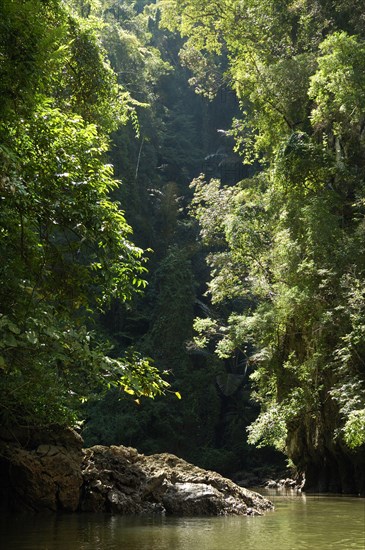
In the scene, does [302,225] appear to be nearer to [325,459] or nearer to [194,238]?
[325,459]

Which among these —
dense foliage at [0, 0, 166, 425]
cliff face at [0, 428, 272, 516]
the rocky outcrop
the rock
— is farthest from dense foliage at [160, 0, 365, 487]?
dense foliage at [0, 0, 166, 425]

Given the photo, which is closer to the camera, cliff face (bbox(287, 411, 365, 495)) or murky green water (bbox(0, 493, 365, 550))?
murky green water (bbox(0, 493, 365, 550))

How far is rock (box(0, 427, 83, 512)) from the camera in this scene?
9.98 m

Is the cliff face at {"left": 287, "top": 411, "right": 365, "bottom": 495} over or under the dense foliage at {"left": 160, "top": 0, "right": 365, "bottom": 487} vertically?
under

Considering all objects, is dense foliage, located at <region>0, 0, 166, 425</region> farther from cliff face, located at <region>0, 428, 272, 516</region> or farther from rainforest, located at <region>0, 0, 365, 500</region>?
cliff face, located at <region>0, 428, 272, 516</region>

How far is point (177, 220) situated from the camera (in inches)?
1396

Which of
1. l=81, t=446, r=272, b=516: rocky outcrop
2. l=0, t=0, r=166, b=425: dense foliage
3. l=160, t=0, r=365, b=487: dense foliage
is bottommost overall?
l=81, t=446, r=272, b=516: rocky outcrop

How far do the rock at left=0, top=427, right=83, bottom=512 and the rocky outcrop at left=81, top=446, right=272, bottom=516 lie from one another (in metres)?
0.43

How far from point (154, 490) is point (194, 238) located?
25.3m

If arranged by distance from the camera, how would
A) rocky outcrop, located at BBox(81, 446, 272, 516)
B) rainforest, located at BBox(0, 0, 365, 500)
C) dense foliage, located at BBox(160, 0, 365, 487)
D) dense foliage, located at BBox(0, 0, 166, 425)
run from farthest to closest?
dense foliage, located at BBox(160, 0, 365, 487) < rocky outcrop, located at BBox(81, 446, 272, 516) < rainforest, located at BBox(0, 0, 365, 500) < dense foliage, located at BBox(0, 0, 166, 425)

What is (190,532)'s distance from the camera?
7.73 m

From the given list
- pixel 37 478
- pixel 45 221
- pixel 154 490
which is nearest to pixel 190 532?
pixel 154 490

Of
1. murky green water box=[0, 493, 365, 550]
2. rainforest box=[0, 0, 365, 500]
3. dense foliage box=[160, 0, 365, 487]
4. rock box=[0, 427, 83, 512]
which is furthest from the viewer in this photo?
dense foliage box=[160, 0, 365, 487]

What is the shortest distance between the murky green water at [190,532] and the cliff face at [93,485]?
0.75m
